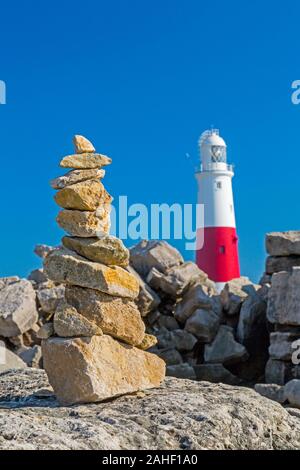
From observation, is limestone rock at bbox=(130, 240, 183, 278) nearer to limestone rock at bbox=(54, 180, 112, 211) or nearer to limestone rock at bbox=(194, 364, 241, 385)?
limestone rock at bbox=(194, 364, 241, 385)

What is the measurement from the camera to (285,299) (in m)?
19.3

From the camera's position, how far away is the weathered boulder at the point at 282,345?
18.5m

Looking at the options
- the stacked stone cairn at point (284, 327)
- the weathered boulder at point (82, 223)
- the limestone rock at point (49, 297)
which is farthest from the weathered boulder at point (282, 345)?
the weathered boulder at point (82, 223)

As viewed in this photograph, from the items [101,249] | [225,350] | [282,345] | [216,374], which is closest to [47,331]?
[101,249]

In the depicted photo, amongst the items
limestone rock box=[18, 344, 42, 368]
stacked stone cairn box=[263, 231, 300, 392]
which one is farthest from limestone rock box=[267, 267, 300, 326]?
limestone rock box=[18, 344, 42, 368]

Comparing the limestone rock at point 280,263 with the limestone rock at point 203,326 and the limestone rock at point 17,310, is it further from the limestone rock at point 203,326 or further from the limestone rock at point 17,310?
the limestone rock at point 17,310

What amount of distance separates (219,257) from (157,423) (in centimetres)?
2711

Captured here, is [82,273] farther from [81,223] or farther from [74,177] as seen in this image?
[74,177]

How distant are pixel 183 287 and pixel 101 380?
13360 millimetres

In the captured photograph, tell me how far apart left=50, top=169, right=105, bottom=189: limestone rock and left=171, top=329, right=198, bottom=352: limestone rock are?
11.7 m

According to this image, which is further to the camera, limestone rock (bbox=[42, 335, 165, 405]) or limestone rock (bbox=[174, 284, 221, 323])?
limestone rock (bbox=[174, 284, 221, 323])

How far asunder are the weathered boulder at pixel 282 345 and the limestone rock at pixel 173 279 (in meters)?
3.79

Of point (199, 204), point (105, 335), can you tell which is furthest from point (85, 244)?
point (199, 204)

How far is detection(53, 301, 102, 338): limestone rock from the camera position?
9.01 m
